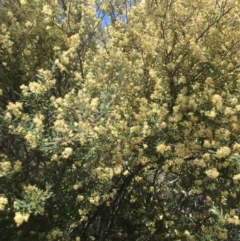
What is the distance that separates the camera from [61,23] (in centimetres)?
481

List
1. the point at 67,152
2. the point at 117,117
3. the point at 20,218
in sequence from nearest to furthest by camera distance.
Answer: the point at 20,218
the point at 67,152
the point at 117,117

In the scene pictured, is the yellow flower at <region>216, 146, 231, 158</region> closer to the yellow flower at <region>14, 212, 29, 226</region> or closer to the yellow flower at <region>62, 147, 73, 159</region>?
the yellow flower at <region>62, 147, 73, 159</region>

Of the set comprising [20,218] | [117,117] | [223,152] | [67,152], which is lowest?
[20,218]

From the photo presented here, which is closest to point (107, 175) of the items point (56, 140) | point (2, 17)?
point (56, 140)

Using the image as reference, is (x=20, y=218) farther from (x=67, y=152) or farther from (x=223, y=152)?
(x=223, y=152)

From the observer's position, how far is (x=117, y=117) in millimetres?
3938

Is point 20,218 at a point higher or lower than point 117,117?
lower

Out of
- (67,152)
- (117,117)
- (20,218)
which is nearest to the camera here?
(20,218)

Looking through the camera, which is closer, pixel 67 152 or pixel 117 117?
pixel 67 152

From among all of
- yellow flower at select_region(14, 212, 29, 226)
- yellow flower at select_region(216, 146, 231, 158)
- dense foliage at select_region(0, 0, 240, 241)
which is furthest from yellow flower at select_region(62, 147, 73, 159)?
yellow flower at select_region(216, 146, 231, 158)

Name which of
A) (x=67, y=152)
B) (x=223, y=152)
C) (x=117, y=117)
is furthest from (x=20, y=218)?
(x=223, y=152)

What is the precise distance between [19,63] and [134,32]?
139 centimetres

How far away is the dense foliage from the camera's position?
11.6ft

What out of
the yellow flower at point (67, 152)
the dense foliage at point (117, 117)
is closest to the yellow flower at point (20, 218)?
the dense foliage at point (117, 117)
